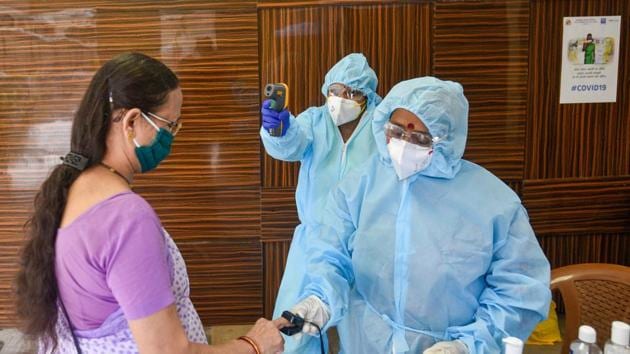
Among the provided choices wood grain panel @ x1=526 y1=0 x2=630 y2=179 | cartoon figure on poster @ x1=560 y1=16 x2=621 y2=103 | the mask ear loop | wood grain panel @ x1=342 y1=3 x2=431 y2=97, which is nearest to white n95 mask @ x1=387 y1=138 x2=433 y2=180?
the mask ear loop

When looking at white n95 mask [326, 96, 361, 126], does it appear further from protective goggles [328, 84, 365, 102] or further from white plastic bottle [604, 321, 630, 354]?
white plastic bottle [604, 321, 630, 354]

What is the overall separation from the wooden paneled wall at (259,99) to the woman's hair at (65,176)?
1829 millimetres

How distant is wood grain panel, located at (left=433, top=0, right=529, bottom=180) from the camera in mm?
2971

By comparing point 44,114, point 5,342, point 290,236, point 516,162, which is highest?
point 44,114

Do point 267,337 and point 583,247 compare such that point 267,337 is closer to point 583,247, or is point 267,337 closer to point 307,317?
point 307,317

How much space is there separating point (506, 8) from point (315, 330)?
87.5 inches

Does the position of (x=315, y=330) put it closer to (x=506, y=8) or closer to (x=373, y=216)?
(x=373, y=216)

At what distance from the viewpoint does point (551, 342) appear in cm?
301

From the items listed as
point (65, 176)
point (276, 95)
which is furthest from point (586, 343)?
point (276, 95)

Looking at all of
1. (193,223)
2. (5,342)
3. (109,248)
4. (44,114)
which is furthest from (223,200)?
Answer: (109,248)

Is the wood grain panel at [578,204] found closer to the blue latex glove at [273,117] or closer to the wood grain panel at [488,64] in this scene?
the wood grain panel at [488,64]

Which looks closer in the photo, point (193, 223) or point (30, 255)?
point (30, 255)

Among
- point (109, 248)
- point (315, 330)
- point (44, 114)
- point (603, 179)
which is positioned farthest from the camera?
point (603, 179)

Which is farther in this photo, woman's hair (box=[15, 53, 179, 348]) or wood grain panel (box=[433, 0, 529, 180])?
wood grain panel (box=[433, 0, 529, 180])
